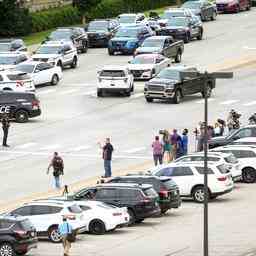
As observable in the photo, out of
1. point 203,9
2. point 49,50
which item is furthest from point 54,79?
point 203,9

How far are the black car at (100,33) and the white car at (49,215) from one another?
48.9m

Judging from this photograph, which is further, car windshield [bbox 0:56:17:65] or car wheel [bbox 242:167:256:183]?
car windshield [bbox 0:56:17:65]

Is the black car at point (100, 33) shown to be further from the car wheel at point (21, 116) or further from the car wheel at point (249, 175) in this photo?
the car wheel at point (249, 175)

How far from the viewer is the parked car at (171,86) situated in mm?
69062

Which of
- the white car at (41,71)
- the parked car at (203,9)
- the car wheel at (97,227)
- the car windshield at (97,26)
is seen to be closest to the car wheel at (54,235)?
the car wheel at (97,227)

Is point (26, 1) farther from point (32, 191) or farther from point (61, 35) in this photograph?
point (32, 191)

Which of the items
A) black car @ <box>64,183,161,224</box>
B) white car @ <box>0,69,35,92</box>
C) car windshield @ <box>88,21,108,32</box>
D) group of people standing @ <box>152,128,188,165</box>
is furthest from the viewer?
Result: car windshield @ <box>88,21,108,32</box>

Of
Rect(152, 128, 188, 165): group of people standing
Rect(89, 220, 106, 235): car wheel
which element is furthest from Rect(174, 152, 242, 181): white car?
Rect(89, 220, 106, 235): car wheel

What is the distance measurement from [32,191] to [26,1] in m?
53.1

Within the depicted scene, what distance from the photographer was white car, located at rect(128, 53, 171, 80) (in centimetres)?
7562

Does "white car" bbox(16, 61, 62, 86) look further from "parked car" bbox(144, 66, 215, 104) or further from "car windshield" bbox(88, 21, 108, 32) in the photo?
"car windshield" bbox(88, 21, 108, 32)

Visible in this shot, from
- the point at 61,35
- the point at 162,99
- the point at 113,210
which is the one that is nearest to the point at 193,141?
the point at 162,99

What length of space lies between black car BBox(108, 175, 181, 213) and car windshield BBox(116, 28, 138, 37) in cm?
4068

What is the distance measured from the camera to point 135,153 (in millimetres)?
57500
